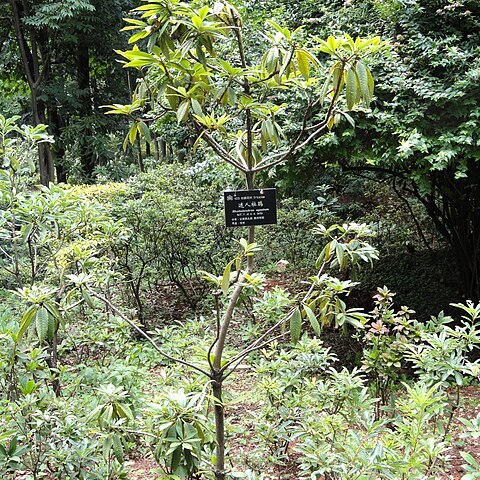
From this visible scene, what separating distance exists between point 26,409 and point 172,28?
171cm

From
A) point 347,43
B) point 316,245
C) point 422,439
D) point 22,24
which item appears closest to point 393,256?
point 316,245

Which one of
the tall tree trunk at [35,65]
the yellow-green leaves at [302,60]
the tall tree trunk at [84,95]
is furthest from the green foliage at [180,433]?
the tall tree trunk at [84,95]

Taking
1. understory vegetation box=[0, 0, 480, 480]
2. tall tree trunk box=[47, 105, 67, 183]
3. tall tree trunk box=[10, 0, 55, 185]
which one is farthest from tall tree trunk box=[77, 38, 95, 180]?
understory vegetation box=[0, 0, 480, 480]

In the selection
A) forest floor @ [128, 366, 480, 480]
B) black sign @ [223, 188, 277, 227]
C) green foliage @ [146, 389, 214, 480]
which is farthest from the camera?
forest floor @ [128, 366, 480, 480]

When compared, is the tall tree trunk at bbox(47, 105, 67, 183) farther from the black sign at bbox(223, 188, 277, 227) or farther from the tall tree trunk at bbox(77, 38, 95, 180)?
the black sign at bbox(223, 188, 277, 227)

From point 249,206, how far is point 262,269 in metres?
4.91

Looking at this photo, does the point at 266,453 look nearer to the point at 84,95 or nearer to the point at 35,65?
the point at 35,65

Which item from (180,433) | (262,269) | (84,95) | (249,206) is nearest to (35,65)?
(84,95)

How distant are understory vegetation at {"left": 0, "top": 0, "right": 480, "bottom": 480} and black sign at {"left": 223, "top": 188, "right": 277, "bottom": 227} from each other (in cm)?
11

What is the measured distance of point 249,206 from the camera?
6.70ft

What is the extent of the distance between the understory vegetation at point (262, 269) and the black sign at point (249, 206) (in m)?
0.11

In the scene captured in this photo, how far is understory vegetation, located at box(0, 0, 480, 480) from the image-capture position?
1.87 meters

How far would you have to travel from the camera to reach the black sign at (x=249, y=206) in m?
2.02

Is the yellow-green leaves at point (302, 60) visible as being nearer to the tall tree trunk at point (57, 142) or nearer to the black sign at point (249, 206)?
the black sign at point (249, 206)
